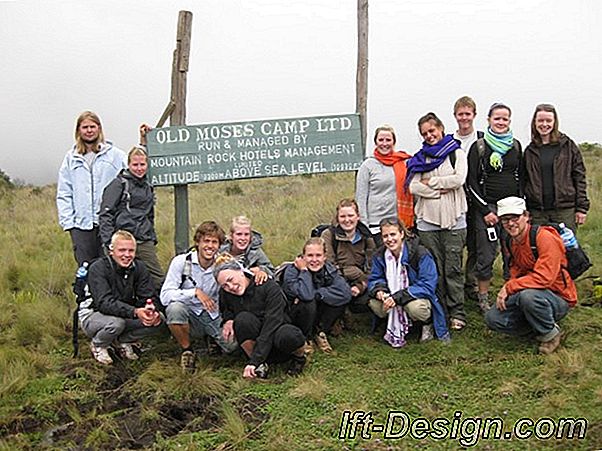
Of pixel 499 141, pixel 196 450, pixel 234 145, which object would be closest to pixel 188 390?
pixel 196 450

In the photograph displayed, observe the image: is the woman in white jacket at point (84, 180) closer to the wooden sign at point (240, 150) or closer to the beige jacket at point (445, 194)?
the wooden sign at point (240, 150)

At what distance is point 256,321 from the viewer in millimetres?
5871

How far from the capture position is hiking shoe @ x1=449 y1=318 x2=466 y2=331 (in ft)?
22.4

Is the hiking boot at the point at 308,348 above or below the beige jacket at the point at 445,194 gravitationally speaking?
below

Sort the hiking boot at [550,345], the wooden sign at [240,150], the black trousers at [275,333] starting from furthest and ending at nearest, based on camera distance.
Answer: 1. the wooden sign at [240,150]
2. the hiking boot at [550,345]
3. the black trousers at [275,333]

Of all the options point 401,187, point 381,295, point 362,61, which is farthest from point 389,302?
point 362,61

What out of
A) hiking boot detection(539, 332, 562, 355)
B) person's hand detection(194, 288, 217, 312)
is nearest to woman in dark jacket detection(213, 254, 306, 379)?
person's hand detection(194, 288, 217, 312)

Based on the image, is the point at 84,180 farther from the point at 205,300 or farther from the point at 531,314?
the point at 531,314

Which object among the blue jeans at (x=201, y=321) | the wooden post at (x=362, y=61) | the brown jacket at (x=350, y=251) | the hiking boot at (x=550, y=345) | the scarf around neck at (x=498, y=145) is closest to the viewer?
the hiking boot at (x=550, y=345)

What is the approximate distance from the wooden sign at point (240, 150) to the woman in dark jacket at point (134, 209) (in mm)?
409

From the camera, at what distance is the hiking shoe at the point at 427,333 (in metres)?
6.55

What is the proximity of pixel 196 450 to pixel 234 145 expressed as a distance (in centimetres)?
384

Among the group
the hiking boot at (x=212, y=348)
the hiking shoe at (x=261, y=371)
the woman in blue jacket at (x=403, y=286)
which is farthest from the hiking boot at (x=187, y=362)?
the woman in blue jacket at (x=403, y=286)

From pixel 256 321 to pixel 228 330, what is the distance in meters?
0.29
